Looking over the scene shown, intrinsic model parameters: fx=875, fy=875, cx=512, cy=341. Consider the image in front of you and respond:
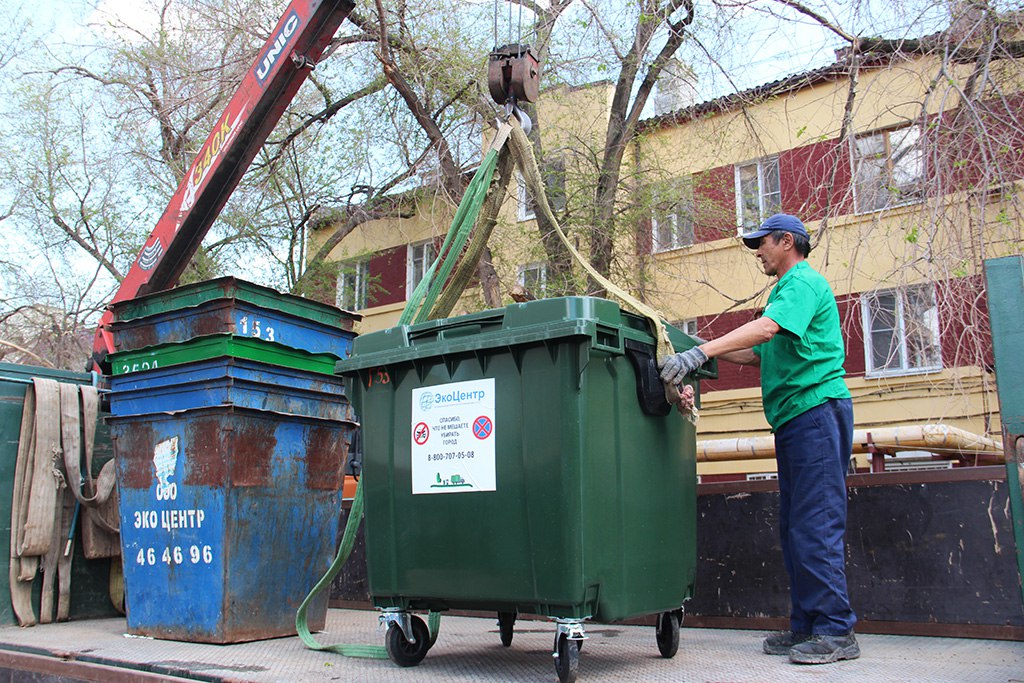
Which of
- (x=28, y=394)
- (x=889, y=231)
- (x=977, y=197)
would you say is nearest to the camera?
(x=28, y=394)

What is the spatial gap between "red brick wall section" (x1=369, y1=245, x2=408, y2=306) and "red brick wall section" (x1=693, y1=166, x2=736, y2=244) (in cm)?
602

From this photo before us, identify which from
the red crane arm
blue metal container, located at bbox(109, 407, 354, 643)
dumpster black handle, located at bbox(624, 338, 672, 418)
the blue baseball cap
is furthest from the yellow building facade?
the red crane arm

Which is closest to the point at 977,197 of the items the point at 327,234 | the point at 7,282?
the point at 327,234

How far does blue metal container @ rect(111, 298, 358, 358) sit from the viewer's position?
3760mm

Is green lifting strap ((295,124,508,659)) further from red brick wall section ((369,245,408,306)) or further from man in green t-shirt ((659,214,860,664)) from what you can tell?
red brick wall section ((369,245,408,306))

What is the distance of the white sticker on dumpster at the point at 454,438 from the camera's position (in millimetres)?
2846

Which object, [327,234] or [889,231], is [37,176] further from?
[889,231]

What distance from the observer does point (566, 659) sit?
2.57 meters

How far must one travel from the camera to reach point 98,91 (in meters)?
13.5

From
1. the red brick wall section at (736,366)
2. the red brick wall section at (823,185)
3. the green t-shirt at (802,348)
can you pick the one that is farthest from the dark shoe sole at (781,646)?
the red brick wall section at (736,366)

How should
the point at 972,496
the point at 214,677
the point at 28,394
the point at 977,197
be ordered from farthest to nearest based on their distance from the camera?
the point at 977,197 → the point at 28,394 → the point at 972,496 → the point at 214,677

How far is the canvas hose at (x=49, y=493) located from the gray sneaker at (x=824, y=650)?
337cm

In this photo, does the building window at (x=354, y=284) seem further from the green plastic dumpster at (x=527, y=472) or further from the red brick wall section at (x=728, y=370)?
the green plastic dumpster at (x=527, y=472)

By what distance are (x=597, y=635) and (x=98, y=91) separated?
12.9 m
